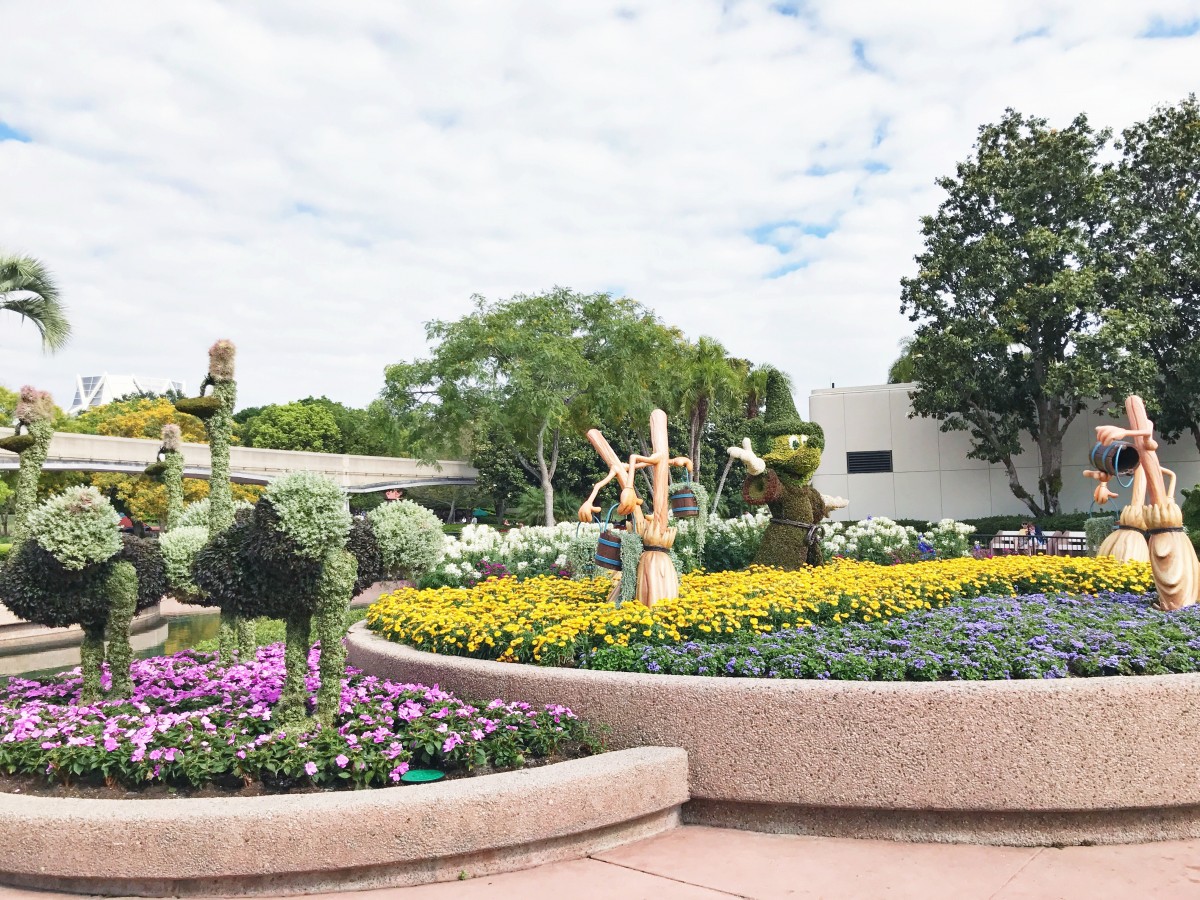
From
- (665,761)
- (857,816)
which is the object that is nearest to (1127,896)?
(857,816)

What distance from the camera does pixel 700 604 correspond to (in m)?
6.73

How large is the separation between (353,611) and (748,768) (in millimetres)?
10296

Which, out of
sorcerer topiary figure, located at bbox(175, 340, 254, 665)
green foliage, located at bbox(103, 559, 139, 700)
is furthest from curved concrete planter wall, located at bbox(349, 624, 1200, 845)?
sorcerer topiary figure, located at bbox(175, 340, 254, 665)

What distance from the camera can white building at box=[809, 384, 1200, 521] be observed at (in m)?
24.9

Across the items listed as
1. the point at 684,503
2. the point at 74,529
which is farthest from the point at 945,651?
the point at 74,529

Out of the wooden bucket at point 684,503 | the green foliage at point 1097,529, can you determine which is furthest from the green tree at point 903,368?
the wooden bucket at point 684,503

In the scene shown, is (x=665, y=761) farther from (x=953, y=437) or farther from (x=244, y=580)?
(x=953, y=437)

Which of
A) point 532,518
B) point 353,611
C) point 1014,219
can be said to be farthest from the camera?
point 532,518

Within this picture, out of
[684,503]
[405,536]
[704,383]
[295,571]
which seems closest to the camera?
[295,571]

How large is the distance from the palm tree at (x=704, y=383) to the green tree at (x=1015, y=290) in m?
5.55

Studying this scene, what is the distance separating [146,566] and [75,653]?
737 cm

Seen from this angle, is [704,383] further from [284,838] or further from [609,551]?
[284,838]

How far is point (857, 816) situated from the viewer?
4.76 m

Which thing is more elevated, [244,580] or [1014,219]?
[1014,219]
